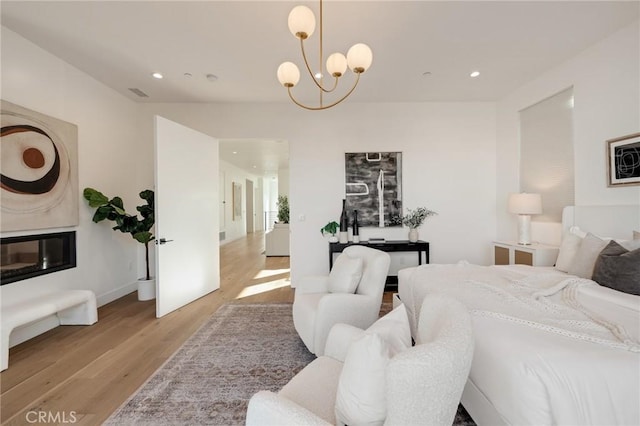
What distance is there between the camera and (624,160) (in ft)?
8.49

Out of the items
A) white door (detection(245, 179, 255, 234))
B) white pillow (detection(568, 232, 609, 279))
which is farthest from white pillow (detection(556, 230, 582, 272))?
white door (detection(245, 179, 255, 234))

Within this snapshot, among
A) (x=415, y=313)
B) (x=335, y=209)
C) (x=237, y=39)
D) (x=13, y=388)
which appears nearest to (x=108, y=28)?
(x=237, y=39)

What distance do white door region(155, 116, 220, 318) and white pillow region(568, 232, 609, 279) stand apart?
4.25 meters

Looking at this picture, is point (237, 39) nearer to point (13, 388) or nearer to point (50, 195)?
point (50, 195)

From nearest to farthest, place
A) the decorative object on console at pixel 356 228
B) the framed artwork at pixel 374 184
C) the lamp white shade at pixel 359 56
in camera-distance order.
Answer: the lamp white shade at pixel 359 56, the decorative object on console at pixel 356 228, the framed artwork at pixel 374 184

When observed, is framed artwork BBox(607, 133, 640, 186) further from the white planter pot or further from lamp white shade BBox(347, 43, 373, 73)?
the white planter pot

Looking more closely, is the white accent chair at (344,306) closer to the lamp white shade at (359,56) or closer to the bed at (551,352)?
the bed at (551,352)

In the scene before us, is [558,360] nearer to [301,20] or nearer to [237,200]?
[301,20]

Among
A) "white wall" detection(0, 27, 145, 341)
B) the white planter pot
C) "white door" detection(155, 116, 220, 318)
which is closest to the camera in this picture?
"white wall" detection(0, 27, 145, 341)

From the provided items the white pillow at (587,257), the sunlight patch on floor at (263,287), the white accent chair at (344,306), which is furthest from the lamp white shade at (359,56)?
the sunlight patch on floor at (263,287)

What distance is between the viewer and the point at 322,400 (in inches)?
48.6

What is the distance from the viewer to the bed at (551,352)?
1.06 metres

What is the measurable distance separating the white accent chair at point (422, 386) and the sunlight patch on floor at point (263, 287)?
2978mm

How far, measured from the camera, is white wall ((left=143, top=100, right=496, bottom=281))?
4.34 m
